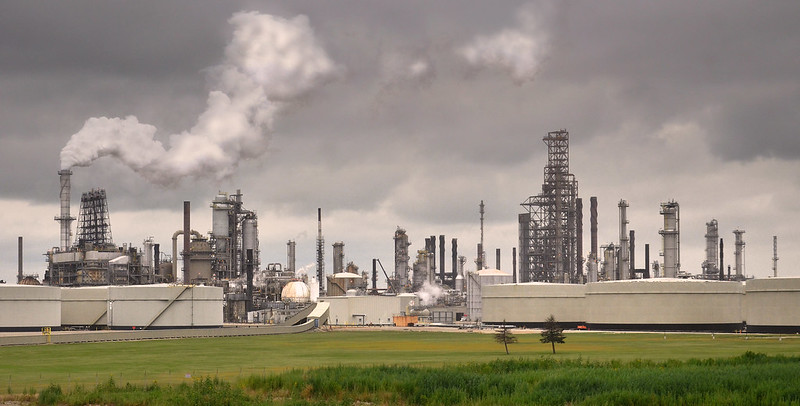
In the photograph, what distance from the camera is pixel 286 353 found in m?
92.2

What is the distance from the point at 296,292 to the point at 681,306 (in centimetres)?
6876

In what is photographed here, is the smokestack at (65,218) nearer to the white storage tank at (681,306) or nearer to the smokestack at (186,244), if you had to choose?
the smokestack at (186,244)

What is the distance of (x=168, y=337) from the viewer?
415 ft

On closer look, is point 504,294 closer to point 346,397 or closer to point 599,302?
point 599,302

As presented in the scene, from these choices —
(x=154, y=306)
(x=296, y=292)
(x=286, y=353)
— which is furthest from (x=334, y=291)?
(x=286, y=353)

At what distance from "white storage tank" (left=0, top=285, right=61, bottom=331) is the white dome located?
50.3m

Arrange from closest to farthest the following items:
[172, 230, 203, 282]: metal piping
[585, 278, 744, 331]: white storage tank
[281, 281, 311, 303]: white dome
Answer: [585, 278, 744, 331]: white storage tank → [172, 230, 203, 282]: metal piping → [281, 281, 311, 303]: white dome

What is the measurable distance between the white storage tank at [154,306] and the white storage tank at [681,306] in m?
56.7

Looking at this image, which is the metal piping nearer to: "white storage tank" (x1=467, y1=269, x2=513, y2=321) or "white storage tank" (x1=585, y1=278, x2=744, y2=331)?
"white storage tank" (x1=467, y1=269, x2=513, y2=321)

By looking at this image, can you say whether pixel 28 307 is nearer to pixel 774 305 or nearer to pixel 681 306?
pixel 681 306

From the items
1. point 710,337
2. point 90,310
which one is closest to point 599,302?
point 710,337

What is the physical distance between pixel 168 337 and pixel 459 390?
255 feet

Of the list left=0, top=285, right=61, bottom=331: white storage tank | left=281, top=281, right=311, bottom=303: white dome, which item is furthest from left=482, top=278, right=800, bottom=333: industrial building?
left=0, top=285, right=61, bottom=331: white storage tank

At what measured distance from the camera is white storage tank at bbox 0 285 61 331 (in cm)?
13250
